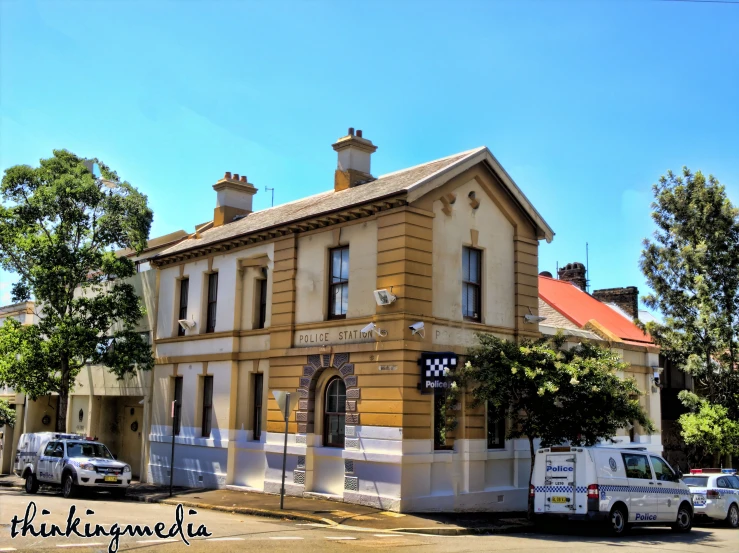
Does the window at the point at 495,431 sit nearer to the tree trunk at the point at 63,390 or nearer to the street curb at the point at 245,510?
the street curb at the point at 245,510

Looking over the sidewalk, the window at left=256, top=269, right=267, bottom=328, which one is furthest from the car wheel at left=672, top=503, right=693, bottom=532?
the window at left=256, top=269, right=267, bottom=328

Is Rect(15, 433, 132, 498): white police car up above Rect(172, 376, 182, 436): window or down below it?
below

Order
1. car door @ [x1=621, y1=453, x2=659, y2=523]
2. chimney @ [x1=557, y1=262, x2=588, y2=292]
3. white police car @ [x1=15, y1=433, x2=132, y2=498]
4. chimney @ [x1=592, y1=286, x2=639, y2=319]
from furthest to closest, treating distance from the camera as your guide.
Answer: chimney @ [x1=557, y1=262, x2=588, y2=292] < chimney @ [x1=592, y1=286, x2=639, y2=319] < white police car @ [x1=15, y1=433, x2=132, y2=498] < car door @ [x1=621, y1=453, x2=659, y2=523]

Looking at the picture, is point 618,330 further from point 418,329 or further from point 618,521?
point 618,521

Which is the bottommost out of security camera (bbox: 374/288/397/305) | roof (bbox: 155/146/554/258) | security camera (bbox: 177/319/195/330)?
security camera (bbox: 177/319/195/330)

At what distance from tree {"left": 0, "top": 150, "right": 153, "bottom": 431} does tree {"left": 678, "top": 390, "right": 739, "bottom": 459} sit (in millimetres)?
19299

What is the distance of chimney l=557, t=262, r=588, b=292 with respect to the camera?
36219mm

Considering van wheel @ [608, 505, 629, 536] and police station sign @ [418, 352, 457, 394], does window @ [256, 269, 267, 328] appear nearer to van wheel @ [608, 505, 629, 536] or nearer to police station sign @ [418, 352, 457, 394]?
police station sign @ [418, 352, 457, 394]

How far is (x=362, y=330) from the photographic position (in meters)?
18.9

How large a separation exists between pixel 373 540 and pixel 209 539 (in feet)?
9.72

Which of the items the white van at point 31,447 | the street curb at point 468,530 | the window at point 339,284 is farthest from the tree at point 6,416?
the street curb at point 468,530

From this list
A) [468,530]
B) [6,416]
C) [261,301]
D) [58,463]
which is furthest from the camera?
[6,416]

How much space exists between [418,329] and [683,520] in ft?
24.8

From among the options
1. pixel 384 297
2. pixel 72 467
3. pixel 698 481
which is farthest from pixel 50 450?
pixel 698 481
